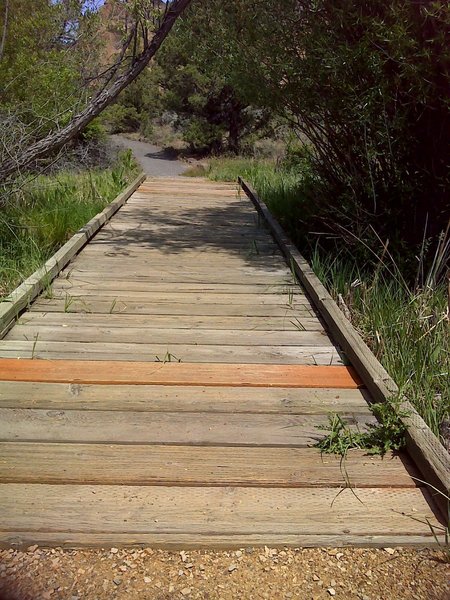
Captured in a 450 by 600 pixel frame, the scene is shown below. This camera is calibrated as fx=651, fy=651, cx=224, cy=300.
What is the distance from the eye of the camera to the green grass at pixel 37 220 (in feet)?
17.1

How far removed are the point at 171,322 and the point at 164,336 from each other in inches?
11.9

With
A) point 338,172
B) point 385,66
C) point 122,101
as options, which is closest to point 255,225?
point 338,172

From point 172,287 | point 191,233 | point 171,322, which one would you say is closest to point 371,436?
point 171,322

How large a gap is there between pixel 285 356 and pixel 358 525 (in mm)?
1531

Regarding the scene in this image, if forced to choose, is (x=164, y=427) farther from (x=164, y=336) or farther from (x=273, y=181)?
(x=273, y=181)

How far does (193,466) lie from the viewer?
246 cm

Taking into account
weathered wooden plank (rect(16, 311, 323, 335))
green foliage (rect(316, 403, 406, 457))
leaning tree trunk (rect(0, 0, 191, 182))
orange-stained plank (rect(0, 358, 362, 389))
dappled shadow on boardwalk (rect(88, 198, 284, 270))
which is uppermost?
leaning tree trunk (rect(0, 0, 191, 182))

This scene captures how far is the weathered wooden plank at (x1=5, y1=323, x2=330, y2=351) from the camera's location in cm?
379

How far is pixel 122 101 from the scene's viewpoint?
35.6m

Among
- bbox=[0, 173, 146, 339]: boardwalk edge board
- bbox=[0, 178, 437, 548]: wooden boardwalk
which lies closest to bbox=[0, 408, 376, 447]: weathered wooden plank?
bbox=[0, 178, 437, 548]: wooden boardwalk

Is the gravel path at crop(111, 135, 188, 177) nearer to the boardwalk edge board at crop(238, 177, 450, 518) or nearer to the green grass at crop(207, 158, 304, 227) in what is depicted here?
the green grass at crop(207, 158, 304, 227)

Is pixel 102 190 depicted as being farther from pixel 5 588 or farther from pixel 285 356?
pixel 5 588

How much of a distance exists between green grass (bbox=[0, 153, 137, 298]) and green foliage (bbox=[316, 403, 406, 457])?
290 cm

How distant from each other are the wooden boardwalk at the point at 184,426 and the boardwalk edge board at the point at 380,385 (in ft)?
0.20
